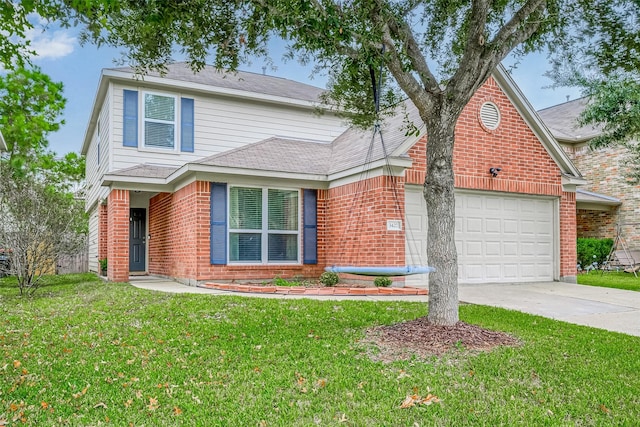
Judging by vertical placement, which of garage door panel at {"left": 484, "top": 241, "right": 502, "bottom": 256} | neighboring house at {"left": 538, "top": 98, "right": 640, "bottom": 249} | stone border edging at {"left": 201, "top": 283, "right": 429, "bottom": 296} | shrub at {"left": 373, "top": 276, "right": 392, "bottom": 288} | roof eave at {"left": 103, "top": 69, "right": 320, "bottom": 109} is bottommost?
stone border edging at {"left": 201, "top": 283, "right": 429, "bottom": 296}

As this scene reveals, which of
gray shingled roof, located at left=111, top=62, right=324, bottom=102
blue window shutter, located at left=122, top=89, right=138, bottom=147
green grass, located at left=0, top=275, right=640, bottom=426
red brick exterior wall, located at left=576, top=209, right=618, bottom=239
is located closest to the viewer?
→ green grass, located at left=0, top=275, right=640, bottom=426

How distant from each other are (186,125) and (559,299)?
401 inches

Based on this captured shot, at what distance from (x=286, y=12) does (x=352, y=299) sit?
5.10 metres

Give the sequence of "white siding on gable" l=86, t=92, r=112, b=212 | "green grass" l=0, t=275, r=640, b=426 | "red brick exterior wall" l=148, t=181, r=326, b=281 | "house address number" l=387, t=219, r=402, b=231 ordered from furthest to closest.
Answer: "white siding on gable" l=86, t=92, r=112, b=212
"red brick exterior wall" l=148, t=181, r=326, b=281
"house address number" l=387, t=219, r=402, b=231
"green grass" l=0, t=275, r=640, b=426

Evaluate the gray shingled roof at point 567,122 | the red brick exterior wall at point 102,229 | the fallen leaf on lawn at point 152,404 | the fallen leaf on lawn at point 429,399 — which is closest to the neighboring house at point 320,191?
the red brick exterior wall at point 102,229

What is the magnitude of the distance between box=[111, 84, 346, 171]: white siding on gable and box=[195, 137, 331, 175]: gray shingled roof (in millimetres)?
988

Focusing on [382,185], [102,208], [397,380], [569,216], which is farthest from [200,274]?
[569,216]

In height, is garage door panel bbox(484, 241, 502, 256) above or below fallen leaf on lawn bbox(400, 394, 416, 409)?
above

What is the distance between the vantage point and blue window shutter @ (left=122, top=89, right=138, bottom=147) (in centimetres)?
1314

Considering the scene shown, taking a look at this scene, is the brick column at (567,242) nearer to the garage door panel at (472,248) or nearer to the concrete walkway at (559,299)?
the concrete walkway at (559,299)

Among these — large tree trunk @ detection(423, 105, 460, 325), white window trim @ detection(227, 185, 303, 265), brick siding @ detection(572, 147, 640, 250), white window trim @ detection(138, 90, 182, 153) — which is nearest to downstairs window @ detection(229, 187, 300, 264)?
white window trim @ detection(227, 185, 303, 265)

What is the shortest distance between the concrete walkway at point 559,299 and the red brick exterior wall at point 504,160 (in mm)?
1903

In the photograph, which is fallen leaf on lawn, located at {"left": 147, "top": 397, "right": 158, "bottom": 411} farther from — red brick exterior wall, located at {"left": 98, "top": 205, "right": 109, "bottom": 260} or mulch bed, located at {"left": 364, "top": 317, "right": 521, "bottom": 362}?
red brick exterior wall, located at {"left": 98, "top": 205, "right": 109, "bottom": 260}

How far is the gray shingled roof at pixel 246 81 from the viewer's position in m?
14.1
